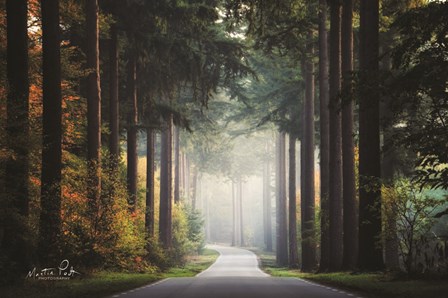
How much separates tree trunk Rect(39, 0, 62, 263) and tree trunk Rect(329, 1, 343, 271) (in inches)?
435

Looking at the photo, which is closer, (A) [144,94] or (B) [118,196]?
(B) [118,196]

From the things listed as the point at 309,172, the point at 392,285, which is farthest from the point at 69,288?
the point at 309,172

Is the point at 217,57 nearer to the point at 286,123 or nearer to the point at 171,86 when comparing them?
the point at 171,86

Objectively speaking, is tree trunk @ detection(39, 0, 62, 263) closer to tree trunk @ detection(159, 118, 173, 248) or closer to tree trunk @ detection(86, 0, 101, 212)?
tree trunk @ detection(86, 0, 101, 212)

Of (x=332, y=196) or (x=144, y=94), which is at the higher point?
(x=144, y=94)

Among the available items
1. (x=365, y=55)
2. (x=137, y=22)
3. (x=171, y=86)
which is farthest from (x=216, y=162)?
(x=365, y=55)

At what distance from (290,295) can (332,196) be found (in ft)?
38.8

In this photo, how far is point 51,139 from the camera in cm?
1925

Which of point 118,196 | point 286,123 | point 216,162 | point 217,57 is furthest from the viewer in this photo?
point 216,162

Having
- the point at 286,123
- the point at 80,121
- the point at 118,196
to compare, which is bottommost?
the point at 118,196

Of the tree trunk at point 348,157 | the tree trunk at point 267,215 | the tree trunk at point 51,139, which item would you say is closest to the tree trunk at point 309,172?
the tree trunk at point 348,157

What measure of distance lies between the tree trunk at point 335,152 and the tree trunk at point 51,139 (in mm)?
11049

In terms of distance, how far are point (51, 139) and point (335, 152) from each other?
38.1 ft

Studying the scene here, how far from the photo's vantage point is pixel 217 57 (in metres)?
33.2
